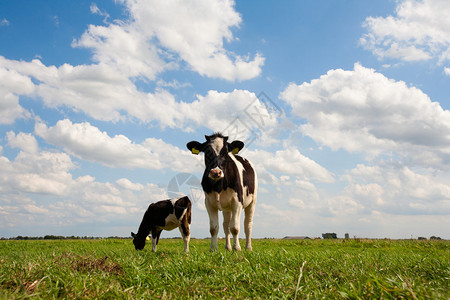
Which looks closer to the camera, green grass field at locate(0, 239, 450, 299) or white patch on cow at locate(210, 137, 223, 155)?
green grass field at locate(0, 239, 450, 299)

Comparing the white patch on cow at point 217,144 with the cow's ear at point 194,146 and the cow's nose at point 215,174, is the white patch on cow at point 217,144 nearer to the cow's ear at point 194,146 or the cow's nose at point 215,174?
the cow's ear at point 194,146

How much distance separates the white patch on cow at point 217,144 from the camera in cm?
962

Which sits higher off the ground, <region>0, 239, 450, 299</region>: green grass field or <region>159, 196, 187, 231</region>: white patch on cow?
<region>159, 196, 187, 231</region>: white patch on cow

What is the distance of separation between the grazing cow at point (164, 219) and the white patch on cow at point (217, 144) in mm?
7196

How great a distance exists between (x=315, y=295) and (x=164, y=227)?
14.0 m

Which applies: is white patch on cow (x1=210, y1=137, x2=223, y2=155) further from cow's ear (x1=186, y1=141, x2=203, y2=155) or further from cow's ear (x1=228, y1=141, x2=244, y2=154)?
cow's ear (x1=228, y1=141, x2=244, y2=154)

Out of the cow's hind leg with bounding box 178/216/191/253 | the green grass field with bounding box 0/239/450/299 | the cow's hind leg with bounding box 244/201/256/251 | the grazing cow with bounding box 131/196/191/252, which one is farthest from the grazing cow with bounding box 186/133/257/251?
the grazing cow with bounding box 131/196/191/252

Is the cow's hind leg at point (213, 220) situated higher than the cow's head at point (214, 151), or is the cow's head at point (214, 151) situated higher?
the cow's head at point (214, 151)

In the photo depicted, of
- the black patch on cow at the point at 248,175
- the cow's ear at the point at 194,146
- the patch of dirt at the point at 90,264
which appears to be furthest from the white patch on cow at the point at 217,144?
the patch of dirt at the point at 90,264

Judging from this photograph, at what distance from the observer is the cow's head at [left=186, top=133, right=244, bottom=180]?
879 cm

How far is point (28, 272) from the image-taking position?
13.0 feet

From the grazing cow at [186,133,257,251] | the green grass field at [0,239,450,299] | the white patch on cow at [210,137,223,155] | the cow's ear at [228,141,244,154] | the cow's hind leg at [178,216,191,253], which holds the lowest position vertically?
the green grass field at [0,239,450,299]

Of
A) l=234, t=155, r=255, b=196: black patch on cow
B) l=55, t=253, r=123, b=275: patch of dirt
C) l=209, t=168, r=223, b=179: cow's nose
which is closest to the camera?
l=55, t=253, r=123, b=275: patch of dirt

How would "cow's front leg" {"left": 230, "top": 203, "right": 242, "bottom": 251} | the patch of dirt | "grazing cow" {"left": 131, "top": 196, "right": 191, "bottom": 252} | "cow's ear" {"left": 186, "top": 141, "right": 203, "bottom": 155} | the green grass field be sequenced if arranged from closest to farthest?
the green grass field
the patch of dirt
"cow's front leg" {"left": 230, "top": 203, "right": 242, "bottom": 251}
"cow's ear" {"left": 186, "top": 141, "right": 203, "bottom": 155}
"grazing cow" {"left": 131, "top": 196, "right": 191, "bottom": 252}
